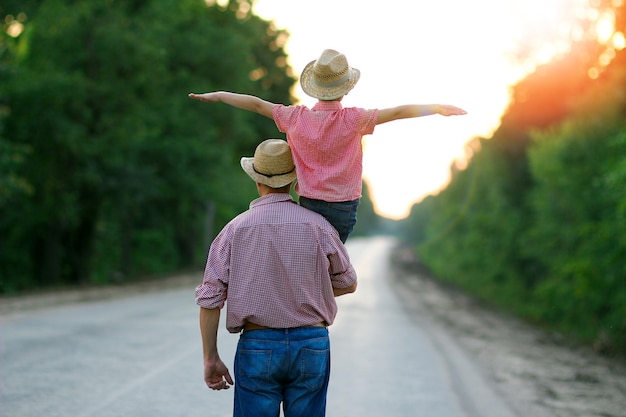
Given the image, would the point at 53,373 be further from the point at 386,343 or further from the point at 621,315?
the point at 621,315

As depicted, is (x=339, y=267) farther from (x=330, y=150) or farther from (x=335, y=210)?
(x=330, y=150)

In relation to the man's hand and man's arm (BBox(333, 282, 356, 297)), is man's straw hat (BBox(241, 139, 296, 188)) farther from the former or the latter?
the man's hand

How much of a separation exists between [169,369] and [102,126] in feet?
55.3

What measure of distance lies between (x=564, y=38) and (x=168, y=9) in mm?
12967

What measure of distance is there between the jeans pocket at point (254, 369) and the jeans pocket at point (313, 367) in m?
0.14

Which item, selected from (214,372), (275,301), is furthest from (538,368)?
(275,301)

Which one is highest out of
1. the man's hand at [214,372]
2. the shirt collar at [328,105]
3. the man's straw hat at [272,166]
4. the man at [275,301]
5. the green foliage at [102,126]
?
the green foliage at [102,126]

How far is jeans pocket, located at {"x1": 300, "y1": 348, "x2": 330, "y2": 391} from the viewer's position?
3.38m

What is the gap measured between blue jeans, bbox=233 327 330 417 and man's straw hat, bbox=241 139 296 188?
0.63 m

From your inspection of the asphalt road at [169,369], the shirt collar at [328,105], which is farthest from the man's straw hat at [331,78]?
the asphalt road at [169,369]

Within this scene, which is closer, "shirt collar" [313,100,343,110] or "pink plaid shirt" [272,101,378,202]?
"pink plaid shirt" [272,101,378,202]

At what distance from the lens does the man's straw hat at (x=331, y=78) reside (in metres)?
3.69

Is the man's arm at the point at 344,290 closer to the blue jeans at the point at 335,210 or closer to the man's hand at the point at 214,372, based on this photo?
the blue jeans at the point at 335,210

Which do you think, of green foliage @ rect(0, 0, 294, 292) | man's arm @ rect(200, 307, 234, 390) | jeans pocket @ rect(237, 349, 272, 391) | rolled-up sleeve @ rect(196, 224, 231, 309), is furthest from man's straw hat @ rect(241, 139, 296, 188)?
green foliage @ rect(0, 0, 294, 292)
